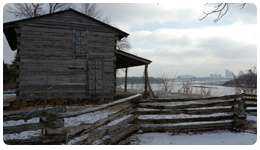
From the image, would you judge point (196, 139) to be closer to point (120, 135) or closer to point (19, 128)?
point (120, 135)

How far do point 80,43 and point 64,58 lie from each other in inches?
47.2

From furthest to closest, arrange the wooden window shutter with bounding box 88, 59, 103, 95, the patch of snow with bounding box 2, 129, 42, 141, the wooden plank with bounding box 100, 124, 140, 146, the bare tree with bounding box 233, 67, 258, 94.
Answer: the bare tree with bounding box 233, 67, 258, 94 → the wooden window shutter with bounding box 88, 59, 103, 95 → the patch of snow with bounding box 2, 129, 42, 141 → the wooden plank with bounding box 100, 124, 140, 146

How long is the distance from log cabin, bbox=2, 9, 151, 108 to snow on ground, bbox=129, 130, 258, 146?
5948mm

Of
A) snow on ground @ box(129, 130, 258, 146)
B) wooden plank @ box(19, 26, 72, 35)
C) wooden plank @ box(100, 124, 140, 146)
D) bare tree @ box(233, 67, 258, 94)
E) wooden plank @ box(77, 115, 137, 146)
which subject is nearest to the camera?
wooden plank @ box(77, 115, 137, 146)

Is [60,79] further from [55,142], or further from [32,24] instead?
[55,142]

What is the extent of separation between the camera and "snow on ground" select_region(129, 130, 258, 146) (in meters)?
5.01

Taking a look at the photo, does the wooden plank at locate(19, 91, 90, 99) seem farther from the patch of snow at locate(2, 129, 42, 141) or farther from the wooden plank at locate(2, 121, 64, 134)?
the wooden plank at locate(2, 121, 64, 134)

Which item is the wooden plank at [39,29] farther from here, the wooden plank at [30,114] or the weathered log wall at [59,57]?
the wooden plank at [30,114]

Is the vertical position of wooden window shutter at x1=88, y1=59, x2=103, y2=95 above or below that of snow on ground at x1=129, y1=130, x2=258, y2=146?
above

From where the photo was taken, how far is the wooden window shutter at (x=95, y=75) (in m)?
10.7

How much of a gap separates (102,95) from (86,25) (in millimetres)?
4081

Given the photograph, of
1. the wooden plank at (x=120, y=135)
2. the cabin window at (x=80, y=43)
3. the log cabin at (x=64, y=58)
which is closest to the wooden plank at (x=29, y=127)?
the wooden plank at (x=120, y=135)

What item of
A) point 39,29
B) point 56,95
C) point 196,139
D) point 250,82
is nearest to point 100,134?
point 196,139

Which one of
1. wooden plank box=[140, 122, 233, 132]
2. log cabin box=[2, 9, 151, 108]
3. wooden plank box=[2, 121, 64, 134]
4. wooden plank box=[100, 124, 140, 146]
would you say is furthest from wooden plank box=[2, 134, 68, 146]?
log cabin box=[2, 9, 151, 108]
